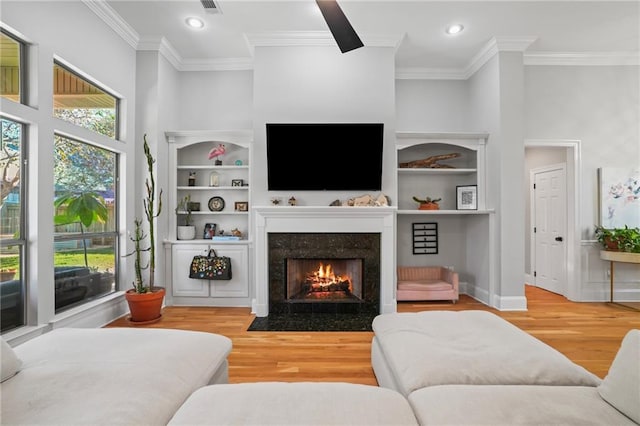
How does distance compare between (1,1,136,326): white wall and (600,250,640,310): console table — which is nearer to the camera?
(1,1,136,326): white wall

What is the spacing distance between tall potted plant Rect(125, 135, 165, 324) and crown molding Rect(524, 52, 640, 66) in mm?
5077

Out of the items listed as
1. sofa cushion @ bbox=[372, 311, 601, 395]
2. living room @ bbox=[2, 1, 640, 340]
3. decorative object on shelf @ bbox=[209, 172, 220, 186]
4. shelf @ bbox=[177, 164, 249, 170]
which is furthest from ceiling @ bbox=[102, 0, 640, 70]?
sofa cushion @ bbox=[372, 311, 601, 395]

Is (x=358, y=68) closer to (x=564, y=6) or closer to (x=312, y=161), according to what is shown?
(x=312, y=161)

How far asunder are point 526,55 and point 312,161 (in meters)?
3.25

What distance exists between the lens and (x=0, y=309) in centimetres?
241

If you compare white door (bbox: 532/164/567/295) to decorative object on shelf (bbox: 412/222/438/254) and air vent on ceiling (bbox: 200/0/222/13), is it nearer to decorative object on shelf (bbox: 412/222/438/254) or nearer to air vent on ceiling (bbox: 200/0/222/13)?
decorative object on shelf (bbox: 412/222/438/254)

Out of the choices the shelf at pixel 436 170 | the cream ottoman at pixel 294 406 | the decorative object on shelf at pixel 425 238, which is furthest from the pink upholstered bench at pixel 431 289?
the cream ottoman at pixel 294 406

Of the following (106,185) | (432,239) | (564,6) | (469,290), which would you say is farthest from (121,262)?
(564,6)

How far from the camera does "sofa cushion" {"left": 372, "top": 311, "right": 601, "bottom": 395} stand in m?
1.40

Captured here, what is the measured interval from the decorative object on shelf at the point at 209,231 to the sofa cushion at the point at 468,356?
2.88 m

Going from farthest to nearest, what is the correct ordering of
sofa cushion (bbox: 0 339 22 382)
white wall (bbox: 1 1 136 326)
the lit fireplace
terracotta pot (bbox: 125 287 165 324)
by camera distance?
1. the lit fireplace
2. terracotta pot (bbox: 125 287 165 324)
3. white wall (bbox: 1 1 136 326)
4. sofa cushion (bbox: 0 339 22 382)

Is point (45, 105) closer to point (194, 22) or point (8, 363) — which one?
point (194, 22)

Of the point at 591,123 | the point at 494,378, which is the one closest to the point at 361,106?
the point at 494,378

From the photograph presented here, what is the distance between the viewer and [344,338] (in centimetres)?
304
